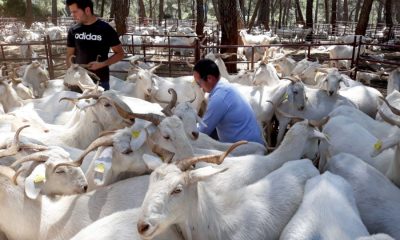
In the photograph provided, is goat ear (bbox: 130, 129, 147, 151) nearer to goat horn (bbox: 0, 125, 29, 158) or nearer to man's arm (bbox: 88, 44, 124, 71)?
goat horn (bbox: 0, 125, 29, 158)

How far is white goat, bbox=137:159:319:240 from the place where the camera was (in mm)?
2258

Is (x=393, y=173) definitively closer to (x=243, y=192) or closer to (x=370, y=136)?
(x=370, y=136)

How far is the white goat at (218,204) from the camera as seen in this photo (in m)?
2.26

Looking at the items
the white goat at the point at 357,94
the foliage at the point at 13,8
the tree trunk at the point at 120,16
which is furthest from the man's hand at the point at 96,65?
the foliage at the point at 13,8

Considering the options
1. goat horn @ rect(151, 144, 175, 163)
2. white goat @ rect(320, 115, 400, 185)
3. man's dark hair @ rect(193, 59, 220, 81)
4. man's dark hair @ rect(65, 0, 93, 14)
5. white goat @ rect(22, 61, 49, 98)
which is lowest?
white goat @ rect(320, 115, 400, 185)

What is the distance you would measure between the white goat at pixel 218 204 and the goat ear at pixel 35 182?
0.99m

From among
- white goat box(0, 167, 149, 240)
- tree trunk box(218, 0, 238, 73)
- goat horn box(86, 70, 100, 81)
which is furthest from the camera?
tree trunk box(218, 0, 238, 73)

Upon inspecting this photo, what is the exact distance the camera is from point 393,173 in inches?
141

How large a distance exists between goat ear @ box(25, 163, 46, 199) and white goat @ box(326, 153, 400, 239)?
2.44m

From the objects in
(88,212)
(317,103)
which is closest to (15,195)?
(88,212)

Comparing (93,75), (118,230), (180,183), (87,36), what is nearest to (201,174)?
(180,183)

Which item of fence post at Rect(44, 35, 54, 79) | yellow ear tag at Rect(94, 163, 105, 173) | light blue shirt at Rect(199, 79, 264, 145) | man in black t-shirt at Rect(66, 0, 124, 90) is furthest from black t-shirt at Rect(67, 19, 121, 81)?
fence post at Rect(44, 35, 54, 79)

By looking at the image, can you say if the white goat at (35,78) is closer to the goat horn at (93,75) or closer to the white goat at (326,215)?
the goat horn at (93,75)

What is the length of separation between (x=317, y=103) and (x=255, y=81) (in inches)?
55.0
